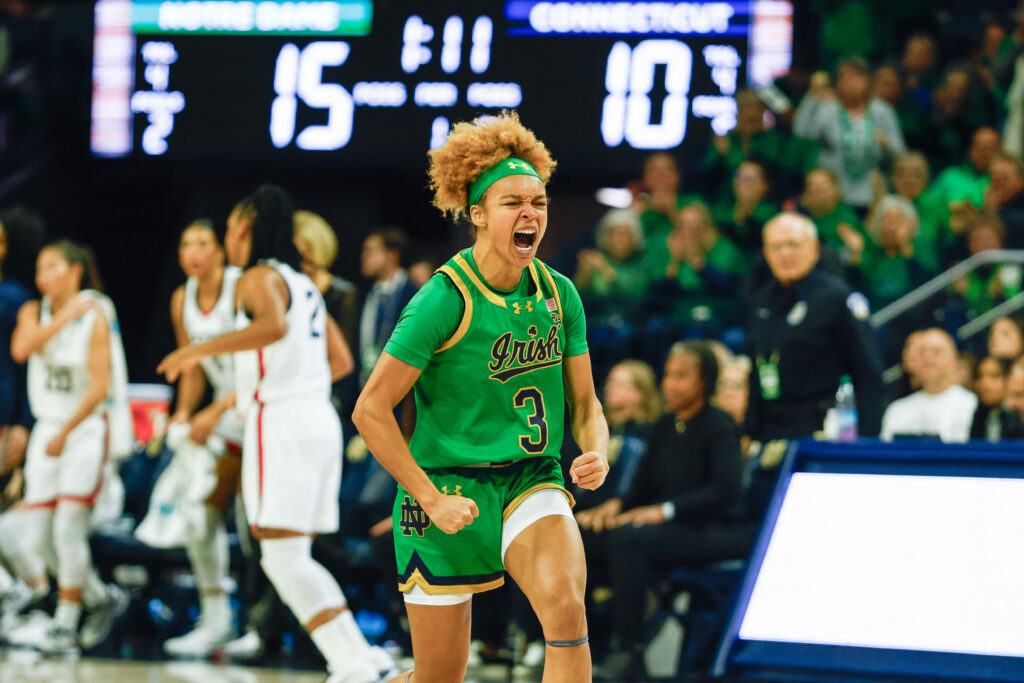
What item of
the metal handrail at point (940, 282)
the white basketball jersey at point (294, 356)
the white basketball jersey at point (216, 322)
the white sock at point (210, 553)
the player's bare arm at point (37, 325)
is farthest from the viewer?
the metal handrail at point (940, 282)

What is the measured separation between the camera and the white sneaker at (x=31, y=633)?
677cm

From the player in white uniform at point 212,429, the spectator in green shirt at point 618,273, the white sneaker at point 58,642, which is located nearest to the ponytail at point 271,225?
the player in white uniform at point 212,429

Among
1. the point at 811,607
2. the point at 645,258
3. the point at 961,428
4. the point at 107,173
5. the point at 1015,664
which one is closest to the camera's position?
the point at 1015,664

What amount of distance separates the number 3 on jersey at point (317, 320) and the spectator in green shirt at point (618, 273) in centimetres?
363

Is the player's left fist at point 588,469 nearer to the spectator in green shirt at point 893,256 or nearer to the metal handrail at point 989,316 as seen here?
the metal handrail at point 989,316

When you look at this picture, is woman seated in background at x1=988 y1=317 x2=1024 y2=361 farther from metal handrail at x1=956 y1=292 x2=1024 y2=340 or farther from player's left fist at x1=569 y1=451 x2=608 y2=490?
player's left fist at x1=569 y1=451 x2=608 y2=490

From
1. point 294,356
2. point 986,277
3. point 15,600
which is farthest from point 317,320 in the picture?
point 986,277

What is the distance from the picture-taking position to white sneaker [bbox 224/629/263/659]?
6.62 metres

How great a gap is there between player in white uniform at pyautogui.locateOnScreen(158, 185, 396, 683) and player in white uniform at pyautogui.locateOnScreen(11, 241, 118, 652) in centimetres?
164

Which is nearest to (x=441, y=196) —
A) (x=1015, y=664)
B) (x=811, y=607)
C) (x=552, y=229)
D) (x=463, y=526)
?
(x=463, y=526)

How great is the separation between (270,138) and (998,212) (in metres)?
5.21

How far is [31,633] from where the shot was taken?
6.83 m

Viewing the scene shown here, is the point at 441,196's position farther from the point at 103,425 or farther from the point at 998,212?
the point at 998,212

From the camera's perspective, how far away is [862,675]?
10.9ft
